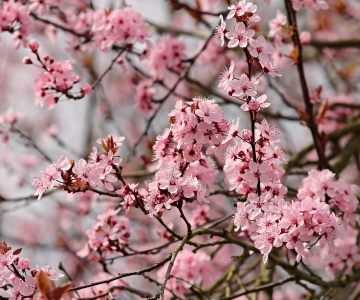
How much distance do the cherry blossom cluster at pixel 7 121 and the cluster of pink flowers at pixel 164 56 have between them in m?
1.10

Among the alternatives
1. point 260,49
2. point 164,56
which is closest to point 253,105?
point 260,49

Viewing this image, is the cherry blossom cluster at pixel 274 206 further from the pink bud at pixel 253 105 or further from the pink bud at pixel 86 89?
the pink bud at pixel 86 89

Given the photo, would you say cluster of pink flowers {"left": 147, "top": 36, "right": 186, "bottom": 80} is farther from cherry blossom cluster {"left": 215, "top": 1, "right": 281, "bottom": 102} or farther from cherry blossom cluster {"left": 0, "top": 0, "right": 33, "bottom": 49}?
cherry blossom cluster {"left": 215, "top": 1, "right": 281, "bottom": 102}

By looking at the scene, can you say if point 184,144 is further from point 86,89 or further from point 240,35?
point 86,89

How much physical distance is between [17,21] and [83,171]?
5.15 feet

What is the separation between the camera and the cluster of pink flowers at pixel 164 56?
3.88 meters

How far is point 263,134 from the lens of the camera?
7.16 ft

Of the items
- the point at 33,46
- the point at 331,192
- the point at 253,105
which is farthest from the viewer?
the point at 33,46

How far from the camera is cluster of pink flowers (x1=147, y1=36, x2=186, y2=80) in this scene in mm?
3883

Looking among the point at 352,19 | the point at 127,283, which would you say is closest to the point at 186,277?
the point at 127,283

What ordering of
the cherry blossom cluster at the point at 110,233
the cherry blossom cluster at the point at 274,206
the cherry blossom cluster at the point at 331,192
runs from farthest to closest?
the cherry blossom cluster at the point at 110,233 → the cherry blossom cluster at the point at 331,192 → the cherry blossom cluster at the point at 274,206

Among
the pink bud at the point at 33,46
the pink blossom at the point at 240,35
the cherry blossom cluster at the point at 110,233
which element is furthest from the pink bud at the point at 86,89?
the pink blossom at the point at 240,35

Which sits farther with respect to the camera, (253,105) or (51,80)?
(51,80)

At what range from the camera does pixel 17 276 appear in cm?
220
